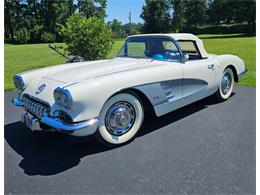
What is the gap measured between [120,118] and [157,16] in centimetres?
6382

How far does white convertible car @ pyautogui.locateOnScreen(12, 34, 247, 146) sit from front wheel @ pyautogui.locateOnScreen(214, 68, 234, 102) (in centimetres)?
19

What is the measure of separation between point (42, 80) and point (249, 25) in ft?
158

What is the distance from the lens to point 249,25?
4425cm

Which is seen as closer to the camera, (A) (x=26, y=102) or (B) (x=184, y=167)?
(B) (x=184, y=167)

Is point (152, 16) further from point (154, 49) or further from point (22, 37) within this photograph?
point (154, 49)

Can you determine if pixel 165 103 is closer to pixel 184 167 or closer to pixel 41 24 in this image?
pixel 184 167

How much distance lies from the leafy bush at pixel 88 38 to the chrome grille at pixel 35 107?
569cm

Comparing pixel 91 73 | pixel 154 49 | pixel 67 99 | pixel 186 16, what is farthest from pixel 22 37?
pixel 67 99

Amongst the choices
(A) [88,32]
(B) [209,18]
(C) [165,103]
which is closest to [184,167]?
(C) [165,103]

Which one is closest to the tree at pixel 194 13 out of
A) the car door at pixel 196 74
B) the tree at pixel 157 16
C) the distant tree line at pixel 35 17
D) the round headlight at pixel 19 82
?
the tree at pixel 157 16

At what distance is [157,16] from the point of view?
2488 inches

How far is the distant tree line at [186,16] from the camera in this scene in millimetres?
54375

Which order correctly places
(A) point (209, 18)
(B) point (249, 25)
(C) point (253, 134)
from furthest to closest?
(A) point (209, 18) → (B) point (249, 25) → (C) point (253, 134)

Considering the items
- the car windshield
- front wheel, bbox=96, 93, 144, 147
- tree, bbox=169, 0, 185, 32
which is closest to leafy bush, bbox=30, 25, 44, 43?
tree, bbox=169, 0, 185, 32
